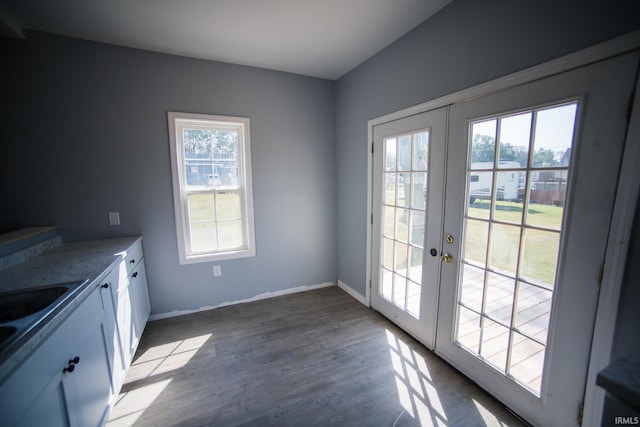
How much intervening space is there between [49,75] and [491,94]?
3.45 metres

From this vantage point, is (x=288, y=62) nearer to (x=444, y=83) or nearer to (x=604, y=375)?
(x=444, y=83)

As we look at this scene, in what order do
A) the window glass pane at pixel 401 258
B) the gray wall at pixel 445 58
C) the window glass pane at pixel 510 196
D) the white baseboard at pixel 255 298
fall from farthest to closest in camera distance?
the white baseboard at pixel 255 298 < the window glass pane at pixel 401 258 < the window glass pane at pixel 510 196 < the gray wall at pixel 445 58

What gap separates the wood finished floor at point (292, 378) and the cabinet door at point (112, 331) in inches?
7.4

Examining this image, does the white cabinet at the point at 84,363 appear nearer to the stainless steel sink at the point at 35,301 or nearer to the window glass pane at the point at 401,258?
the stainless steel sink at the point at 35,301

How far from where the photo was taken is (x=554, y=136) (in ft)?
4.36

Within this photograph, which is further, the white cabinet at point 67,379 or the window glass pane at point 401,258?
the window glass pane at point 401,258

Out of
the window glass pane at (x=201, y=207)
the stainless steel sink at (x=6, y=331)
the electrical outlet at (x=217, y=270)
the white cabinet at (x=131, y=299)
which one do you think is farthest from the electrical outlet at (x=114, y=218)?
the stainless steel sink at (x=6, y=331)

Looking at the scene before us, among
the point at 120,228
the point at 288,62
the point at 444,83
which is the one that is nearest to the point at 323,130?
the point at 288,62

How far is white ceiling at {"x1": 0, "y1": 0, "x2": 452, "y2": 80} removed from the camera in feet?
5.94

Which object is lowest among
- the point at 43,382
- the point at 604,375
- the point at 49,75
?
the point at 43,382

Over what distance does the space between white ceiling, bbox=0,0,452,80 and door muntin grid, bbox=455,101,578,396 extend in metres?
1.12

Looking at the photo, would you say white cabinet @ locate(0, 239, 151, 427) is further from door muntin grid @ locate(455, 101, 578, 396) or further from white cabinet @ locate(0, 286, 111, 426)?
door muntin grid @ locate(455, 101, 578, 396)

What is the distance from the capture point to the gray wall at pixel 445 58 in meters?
1.22

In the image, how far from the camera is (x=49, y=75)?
217 cm
